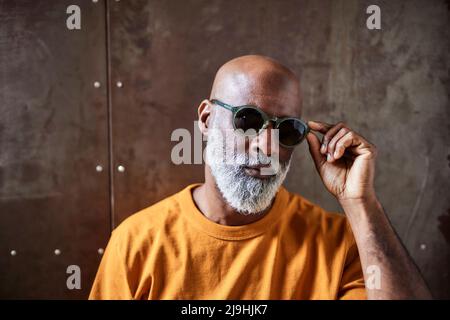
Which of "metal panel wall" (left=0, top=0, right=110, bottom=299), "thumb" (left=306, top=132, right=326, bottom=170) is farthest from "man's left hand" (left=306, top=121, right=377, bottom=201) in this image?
"metal panel wall" (left=0, top=0, right=110, bottom=299)

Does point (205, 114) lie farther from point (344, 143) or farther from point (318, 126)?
point (344, 143)

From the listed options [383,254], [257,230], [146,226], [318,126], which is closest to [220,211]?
[257,230]

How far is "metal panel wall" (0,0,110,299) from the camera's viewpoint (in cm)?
188

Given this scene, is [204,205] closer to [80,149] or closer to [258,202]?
[258,202]

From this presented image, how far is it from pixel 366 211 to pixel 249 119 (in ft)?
1.75

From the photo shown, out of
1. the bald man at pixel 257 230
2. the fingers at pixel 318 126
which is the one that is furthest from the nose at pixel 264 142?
the fingers at pixel 318 126

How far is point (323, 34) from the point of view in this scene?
6.35ft

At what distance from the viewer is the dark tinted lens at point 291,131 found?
61.3 inches

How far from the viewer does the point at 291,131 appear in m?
1.56

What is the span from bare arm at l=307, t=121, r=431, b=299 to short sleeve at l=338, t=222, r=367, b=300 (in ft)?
0.23

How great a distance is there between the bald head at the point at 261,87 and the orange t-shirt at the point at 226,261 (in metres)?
0.41

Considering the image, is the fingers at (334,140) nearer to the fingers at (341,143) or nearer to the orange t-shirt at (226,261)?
the fingers at (341,143)
